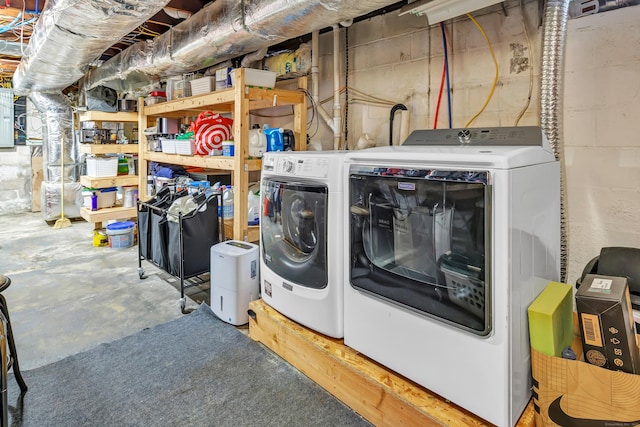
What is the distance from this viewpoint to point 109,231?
479 centimetres

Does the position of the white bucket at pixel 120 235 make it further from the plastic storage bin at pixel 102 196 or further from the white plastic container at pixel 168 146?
the white plastic container at pixel 168 146

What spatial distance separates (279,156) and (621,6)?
1.89m

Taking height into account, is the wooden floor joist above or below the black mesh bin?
below

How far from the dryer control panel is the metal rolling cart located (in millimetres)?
1059

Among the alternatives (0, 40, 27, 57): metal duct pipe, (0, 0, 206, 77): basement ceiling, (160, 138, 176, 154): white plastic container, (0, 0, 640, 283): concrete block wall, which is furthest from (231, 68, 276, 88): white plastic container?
(0, 40, 27, 57): metal duct pipe

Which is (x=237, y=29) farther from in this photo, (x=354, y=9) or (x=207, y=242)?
(x=207, y=242)

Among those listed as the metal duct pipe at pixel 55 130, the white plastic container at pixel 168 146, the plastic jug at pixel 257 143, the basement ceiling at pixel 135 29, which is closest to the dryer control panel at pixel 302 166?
the plastic jug at pixel 257 143

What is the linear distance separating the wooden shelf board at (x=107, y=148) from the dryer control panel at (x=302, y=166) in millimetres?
3644

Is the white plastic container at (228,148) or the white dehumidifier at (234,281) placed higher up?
the white plastic container at (228,148)

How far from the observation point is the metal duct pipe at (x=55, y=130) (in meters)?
6.27

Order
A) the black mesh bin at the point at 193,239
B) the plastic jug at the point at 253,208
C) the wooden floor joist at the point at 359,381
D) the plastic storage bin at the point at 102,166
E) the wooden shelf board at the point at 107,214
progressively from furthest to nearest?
the plastic storage bin at the point at 102,166
the wooden shelf board at the point at 107,214
the plastic jug at the point at 253,208
the black mesh bin at the point at 193,239
the wooden floor joist at the point at 359,381

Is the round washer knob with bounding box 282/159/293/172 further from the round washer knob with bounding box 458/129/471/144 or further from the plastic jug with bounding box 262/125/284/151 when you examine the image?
the round washer knob with bounding box 458/129/471/144

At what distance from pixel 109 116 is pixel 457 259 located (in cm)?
506

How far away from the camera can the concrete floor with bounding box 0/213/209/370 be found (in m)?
2.62
